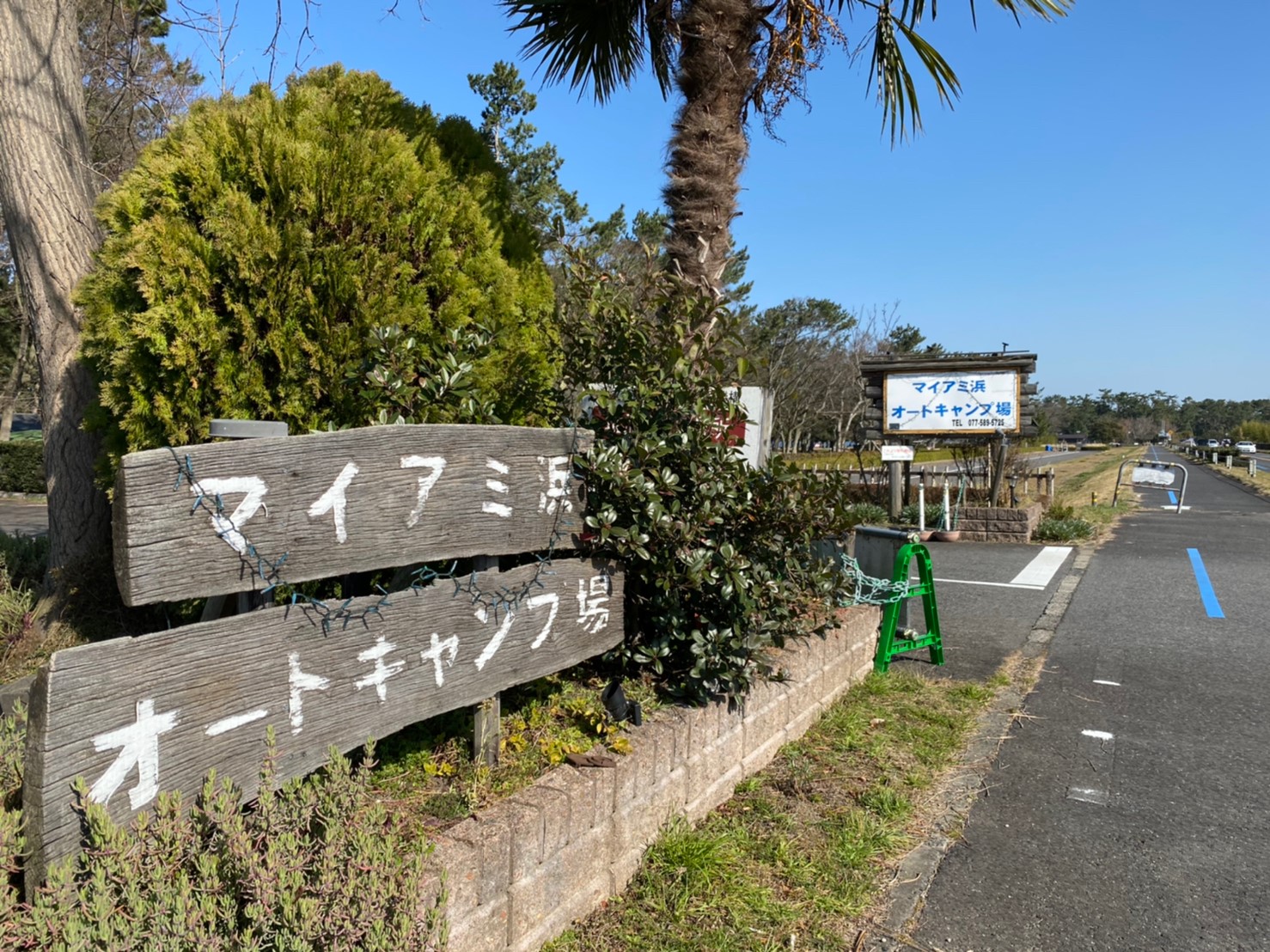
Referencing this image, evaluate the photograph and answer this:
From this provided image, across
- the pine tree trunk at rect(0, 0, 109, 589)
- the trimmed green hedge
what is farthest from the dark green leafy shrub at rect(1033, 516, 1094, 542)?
the trimmed green hedge

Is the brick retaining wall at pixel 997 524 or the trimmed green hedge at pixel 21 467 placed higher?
the trimmed green hedge at pixel 21 467

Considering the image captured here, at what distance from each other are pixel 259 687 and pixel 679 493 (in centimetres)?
184

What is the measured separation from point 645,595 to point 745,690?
61 centimetres

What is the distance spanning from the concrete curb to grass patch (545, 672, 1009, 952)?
0.07 m

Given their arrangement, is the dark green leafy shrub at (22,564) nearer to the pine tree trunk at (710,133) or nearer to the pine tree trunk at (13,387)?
the pine tree trunk at (710,133)

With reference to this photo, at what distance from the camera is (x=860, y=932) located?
2.77 m

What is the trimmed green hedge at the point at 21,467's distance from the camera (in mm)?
18094

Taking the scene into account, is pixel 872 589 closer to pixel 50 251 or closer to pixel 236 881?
pixel 236 881

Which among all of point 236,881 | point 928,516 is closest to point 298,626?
point 236,881

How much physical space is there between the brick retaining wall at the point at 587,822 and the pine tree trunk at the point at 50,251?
107 inches

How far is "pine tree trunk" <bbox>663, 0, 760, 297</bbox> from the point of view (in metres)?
5.31

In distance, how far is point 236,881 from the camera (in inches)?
68.3

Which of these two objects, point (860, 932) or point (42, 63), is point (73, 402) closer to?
point (42, 63)

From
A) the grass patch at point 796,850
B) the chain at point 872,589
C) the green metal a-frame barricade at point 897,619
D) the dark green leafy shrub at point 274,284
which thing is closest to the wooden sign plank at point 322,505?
the dark green leafy shrub at point 274,284
